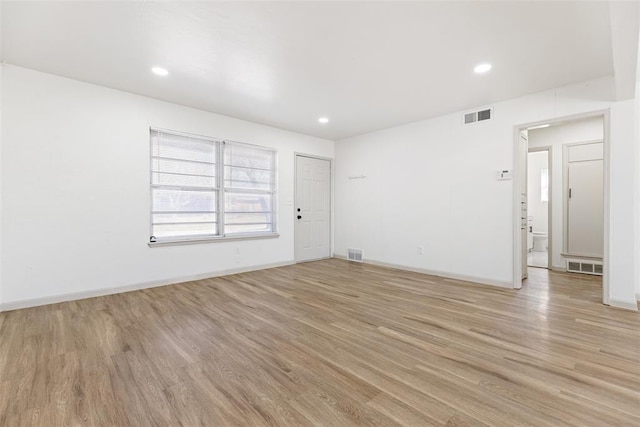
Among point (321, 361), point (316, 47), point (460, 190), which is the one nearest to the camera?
point (321, 361)

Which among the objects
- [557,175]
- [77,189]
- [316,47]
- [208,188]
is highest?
[316,47]

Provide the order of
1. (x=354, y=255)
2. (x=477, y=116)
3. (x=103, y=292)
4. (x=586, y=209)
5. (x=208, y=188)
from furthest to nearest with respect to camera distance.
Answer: (x=354, y=255), (x=586, y=209), (x=208, y=188), (x=477, y=116), (x=103, y=292)

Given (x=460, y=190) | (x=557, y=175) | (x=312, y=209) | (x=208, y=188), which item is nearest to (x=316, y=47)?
(x=208, y=188)

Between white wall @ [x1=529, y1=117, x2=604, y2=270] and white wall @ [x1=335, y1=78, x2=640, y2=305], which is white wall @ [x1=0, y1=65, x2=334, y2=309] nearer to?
white wall @ [x1=335, y1=78, x2=640, y2=305]

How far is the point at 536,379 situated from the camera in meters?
1.84

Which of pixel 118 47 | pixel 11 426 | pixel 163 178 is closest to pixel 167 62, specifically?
pixel 118 47

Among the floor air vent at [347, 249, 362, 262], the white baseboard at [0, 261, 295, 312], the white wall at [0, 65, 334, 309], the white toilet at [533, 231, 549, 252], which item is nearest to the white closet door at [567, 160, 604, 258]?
the white toilet at [533, 231, 549, 252]

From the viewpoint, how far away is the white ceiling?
2238mm

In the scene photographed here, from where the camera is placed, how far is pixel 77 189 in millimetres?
3504

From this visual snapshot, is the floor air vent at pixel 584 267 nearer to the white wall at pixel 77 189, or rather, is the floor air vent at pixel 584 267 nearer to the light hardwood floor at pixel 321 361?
the light hardwood floor at pixel 321 361

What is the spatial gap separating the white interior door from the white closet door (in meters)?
4.66

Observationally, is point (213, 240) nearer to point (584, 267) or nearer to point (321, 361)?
point (321, 361)

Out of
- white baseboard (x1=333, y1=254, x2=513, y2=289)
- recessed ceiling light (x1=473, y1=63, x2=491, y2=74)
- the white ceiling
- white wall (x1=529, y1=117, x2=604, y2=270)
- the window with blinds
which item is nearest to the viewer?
the white ceiling

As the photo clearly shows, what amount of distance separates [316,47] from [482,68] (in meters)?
1.92
